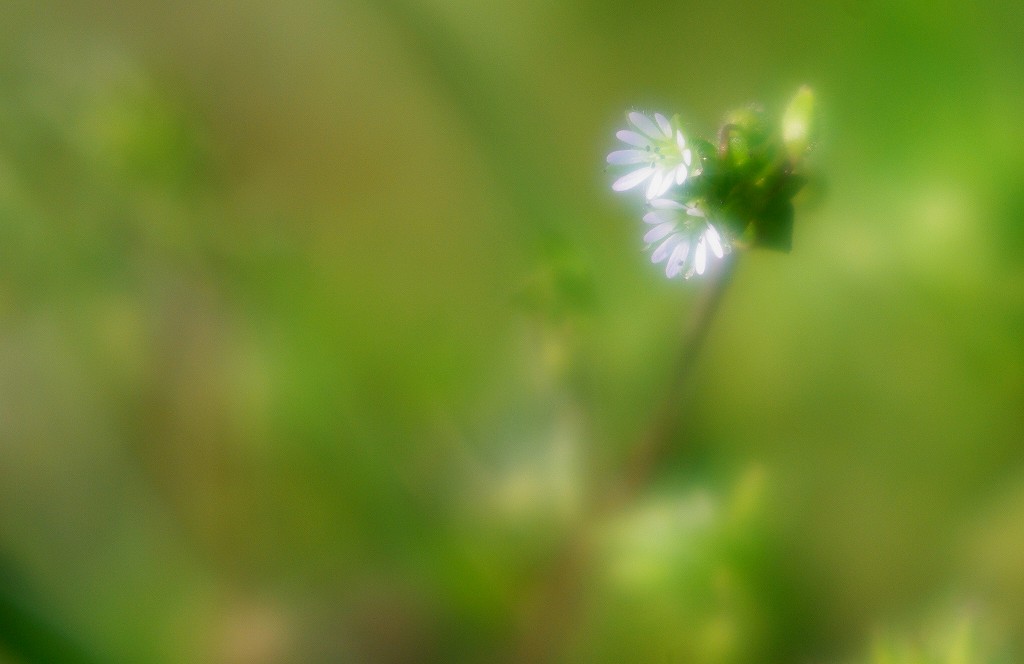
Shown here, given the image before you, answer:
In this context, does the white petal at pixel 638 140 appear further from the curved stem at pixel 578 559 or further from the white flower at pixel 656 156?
the curved stem at pixel 578 559

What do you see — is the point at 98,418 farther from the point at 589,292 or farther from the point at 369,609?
the point at 589,292

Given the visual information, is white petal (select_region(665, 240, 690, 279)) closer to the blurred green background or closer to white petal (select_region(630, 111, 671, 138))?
white petal (select_region(630, 111, 671, 138))

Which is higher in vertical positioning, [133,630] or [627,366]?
[627,366]

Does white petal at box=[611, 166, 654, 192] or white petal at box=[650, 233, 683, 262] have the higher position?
white petal at box=[611, 166, 654, 192]

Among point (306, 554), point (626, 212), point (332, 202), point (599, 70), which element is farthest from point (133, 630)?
point (599, 70)

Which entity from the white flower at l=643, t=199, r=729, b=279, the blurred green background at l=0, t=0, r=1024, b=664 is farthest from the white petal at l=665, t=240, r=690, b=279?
the blurred green background at l=0, t=0, r=1024, b=664
